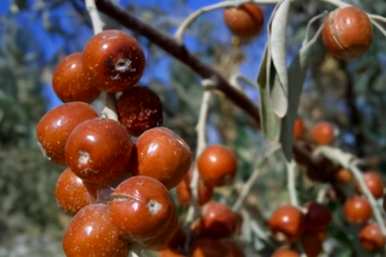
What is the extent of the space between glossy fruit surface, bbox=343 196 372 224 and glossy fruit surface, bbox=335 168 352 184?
128 millimetres

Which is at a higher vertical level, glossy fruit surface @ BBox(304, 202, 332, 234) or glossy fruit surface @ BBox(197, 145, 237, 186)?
glossy fruit surface @ BBox(197, 145, 237, 186)

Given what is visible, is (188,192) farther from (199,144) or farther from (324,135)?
(324,135)

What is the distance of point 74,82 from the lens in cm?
84

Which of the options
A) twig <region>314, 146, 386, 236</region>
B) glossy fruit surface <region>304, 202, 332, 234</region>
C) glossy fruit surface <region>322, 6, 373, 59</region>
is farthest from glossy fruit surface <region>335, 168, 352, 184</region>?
glossy fruit surface <region>322, 6, 373, 59</region>

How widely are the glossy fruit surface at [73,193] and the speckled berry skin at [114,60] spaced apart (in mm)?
114

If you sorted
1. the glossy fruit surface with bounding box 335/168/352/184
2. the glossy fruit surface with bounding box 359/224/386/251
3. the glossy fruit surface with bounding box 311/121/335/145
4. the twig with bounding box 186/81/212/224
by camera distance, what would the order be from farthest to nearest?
1. the glossy fruit surface with bounding box 311/121/335/145
2. the glossy fruit surface with bounding box 335/168/352/184
3. the glossy fruit surface with bounding box 359/224/386/251
4. the twig with bounding box 186/81/212/224

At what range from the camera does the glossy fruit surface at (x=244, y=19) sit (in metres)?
1.24

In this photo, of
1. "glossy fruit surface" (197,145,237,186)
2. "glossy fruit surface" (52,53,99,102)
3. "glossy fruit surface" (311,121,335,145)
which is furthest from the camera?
"glossy fruit surface" (311,121,335,145)

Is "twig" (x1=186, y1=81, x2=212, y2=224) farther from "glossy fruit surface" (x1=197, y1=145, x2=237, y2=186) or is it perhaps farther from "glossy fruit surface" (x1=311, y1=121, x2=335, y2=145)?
"glossy fruit surface" (x1=311, y1=121, x2=335, y2=145)

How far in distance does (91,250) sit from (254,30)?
2.30ft

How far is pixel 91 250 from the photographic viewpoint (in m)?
0.69

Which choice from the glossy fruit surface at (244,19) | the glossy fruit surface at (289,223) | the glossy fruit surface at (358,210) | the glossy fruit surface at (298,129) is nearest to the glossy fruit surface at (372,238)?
the glossy fruit surface at (358,210)

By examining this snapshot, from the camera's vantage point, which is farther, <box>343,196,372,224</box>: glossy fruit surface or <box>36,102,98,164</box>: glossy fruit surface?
<box>343,196,372,224</box>: glossy fruit surface

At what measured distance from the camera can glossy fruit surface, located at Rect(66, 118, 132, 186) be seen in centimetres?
70
